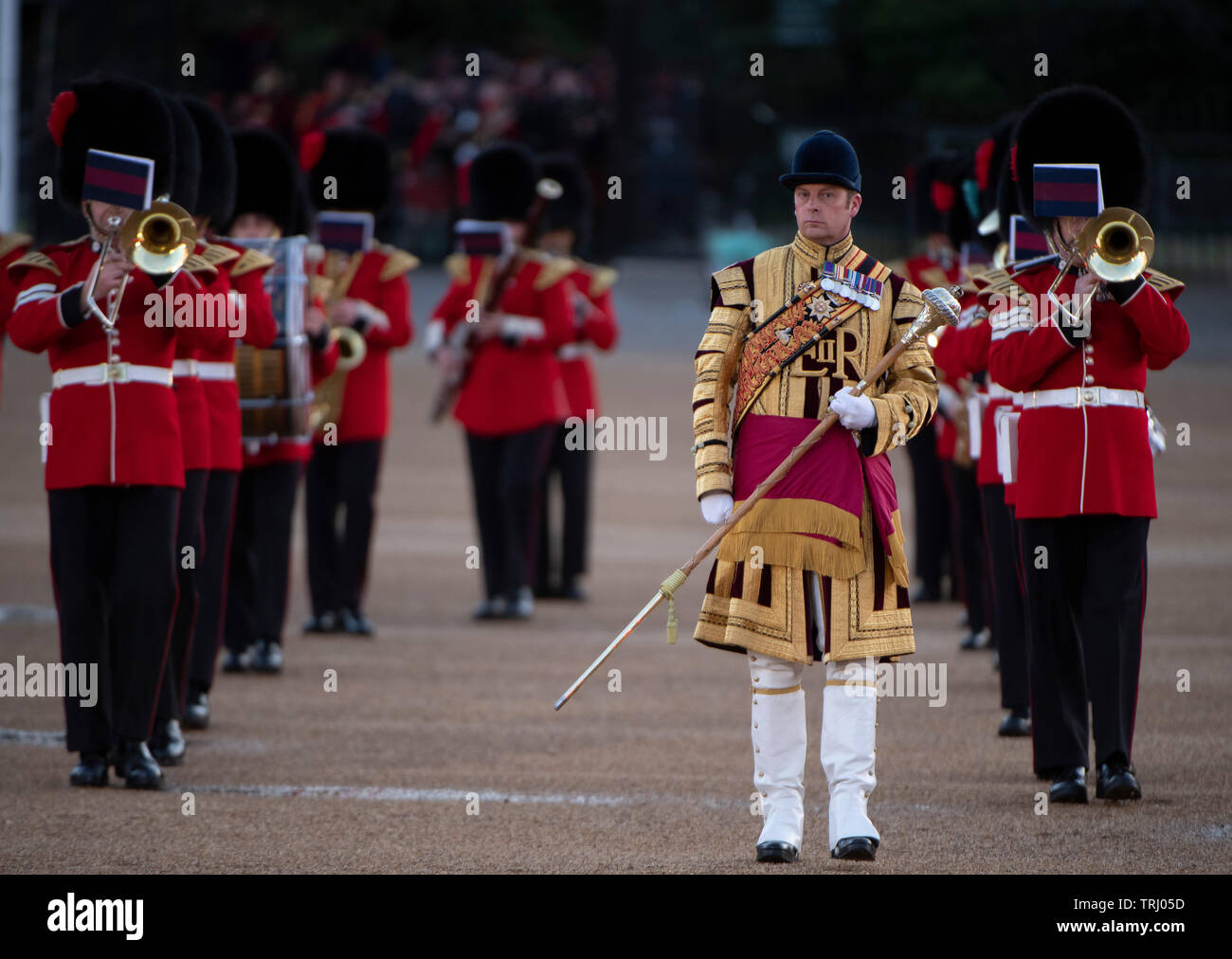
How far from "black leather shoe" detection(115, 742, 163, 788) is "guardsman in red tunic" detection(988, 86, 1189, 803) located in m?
2.49

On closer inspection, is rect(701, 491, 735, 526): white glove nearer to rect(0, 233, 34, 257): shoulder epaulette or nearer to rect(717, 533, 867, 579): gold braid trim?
rect(717, 533, 867, 579): gold braid trim

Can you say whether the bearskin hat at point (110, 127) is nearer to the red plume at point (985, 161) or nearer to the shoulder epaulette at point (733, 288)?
the shoulder epaulette at point (733, 288)

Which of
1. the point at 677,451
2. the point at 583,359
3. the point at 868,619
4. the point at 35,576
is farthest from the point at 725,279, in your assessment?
the point at 677,451

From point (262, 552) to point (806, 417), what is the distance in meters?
3.86

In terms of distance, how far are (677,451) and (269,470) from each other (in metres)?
8.52

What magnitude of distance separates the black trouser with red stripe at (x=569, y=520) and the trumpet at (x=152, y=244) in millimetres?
5351

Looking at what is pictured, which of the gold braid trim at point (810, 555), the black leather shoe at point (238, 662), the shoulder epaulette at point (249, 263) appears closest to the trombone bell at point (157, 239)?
the shoulder epaulette at point (249, 263)

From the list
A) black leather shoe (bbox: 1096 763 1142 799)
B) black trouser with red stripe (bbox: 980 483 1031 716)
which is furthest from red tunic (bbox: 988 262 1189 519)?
black trouser with red stripe (bbox: 980 483 1031 716)

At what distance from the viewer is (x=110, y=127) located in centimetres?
638

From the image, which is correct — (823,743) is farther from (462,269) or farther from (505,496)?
(462,269)

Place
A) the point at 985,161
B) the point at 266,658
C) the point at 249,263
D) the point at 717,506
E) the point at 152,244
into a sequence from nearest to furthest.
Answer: the point at 717,506
the point at 152,244
the point at 249,263
the point at 985,161
the point at 266,658

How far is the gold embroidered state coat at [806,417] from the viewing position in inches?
203

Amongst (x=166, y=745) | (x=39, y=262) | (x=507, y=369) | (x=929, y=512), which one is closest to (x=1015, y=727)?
(x=166, y=745)

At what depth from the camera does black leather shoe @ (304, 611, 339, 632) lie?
32.3 ft
